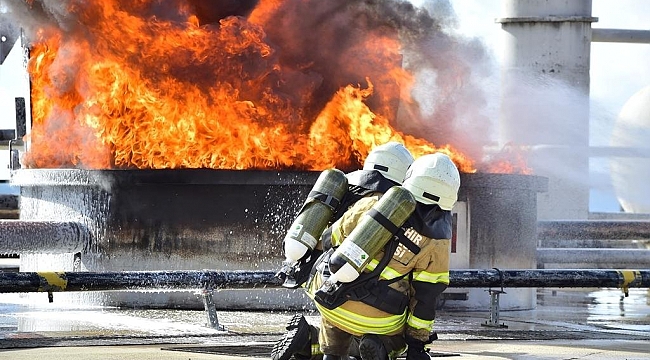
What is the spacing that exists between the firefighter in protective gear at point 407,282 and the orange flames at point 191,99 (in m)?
7.02

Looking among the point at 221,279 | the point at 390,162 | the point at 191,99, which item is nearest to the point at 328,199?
the point at 390,162

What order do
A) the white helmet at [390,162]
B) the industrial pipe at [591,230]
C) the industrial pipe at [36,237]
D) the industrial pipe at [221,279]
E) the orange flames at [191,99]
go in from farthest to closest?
the industrial pipe at [591,230] < the orange flames at [191,99] < the industrial pipe at [36,237] < the industrial pipe at [221,279] < the white helmet at [390,162]

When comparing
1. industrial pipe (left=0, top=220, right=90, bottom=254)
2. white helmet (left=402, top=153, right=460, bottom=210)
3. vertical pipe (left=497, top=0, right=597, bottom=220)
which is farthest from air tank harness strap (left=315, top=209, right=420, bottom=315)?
vertical pipe (left=497, top=0, right=597, bottom=220)

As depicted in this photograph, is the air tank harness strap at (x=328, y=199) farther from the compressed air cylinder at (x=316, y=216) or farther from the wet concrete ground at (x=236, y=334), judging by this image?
the wet concrete ground at (x=236, y=334)

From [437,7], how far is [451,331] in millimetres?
6741

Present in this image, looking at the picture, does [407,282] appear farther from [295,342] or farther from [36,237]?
[36,237]

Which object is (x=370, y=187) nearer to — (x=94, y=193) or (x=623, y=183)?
(x=94, y=193)

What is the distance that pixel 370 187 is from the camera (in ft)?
25.4

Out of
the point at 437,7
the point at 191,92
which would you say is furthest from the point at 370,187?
the point at 437,7

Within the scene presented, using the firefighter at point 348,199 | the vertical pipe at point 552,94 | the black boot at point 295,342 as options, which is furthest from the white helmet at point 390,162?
the vertical pipe at point 552,94

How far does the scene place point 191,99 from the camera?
48.3 ft

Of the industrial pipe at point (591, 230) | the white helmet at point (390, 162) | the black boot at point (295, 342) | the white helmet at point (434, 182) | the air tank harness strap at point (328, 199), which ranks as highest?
the white helmet at point (390, 162)

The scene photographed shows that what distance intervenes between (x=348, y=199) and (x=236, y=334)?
393 cm

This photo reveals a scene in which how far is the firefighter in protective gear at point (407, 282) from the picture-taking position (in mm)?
7227
